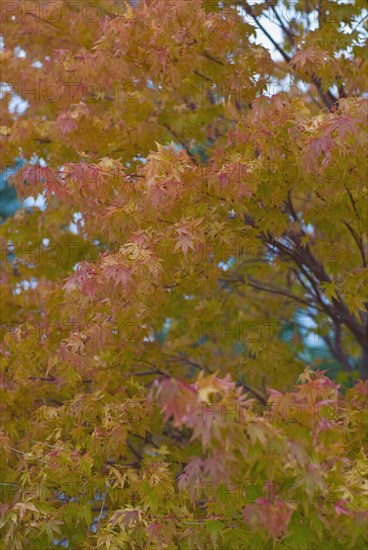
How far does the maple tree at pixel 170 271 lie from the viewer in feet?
11.5

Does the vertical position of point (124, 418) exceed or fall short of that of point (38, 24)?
it falls short

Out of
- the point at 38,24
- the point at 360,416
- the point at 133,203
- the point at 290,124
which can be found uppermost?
the point at 38,24

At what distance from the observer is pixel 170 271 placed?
4.69 metres

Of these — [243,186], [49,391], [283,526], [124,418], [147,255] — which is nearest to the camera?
[283,526]

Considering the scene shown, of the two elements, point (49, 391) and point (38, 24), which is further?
point (38, 24)

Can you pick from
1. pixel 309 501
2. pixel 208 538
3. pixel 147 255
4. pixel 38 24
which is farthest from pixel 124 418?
pixel 38 24

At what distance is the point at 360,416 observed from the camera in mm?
4465

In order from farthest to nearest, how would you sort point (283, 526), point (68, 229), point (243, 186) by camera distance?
point (68, 229) < point (243, 186) < point (283, 526)

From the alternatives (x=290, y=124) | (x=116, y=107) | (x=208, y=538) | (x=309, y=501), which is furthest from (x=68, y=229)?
(x=309, y=501)

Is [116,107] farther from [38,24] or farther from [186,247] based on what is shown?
[186,247]

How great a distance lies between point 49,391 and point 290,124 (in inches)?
116

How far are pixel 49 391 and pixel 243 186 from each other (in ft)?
8.26

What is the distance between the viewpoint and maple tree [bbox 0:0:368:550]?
3.52 meters

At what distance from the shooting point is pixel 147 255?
13.6ft
